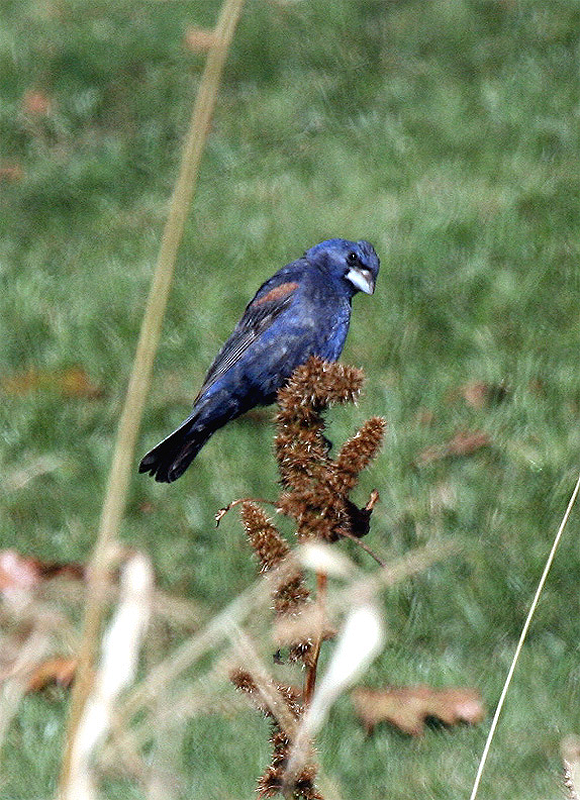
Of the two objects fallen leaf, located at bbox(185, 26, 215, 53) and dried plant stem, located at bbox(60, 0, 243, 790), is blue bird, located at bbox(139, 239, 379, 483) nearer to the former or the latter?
dried plant stem, located at bbox(60, 0, 243, 790)

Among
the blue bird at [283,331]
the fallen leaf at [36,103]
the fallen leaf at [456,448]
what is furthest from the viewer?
the fallen leaf at [36,103]

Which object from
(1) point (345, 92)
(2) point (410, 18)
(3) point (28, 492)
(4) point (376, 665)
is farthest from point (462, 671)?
(2) point (410, 18)

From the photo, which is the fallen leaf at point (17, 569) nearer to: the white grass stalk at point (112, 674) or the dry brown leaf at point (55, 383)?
the dry brown leaf at point (55, 383)

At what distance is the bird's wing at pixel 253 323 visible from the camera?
10.8 feet

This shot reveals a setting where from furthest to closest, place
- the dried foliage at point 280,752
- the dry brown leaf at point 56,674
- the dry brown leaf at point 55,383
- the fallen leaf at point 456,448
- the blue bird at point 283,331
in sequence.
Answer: the dry brown leaf at point 55,383 < the fallen leaf at point 456,448 < the dry brown leaf at point 56,674 < the blue bird at point 283,331 < the dried foliage at point 280,752

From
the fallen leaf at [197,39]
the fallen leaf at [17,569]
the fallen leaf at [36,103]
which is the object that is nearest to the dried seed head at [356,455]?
the fallen leaf at [17,569]

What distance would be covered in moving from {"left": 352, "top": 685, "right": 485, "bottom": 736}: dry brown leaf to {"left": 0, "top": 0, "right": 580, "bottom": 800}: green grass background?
41 millimetres

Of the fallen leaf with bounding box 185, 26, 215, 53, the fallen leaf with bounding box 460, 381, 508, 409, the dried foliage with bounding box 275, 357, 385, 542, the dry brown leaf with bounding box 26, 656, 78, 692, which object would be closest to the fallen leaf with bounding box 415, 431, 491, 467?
the fallen leaf with bounding box 460, 381, 508, 409

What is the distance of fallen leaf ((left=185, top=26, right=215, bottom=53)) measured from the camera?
6.60 m

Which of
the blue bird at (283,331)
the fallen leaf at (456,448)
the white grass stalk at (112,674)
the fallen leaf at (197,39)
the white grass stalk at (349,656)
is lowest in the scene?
the white grass stalk at (349,656)

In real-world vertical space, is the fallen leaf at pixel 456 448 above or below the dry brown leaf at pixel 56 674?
below

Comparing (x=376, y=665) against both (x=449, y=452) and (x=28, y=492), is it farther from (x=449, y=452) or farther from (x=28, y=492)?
(x=28, y=492)

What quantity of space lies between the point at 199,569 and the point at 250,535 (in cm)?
250

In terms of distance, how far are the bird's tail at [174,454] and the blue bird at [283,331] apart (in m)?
0.09
